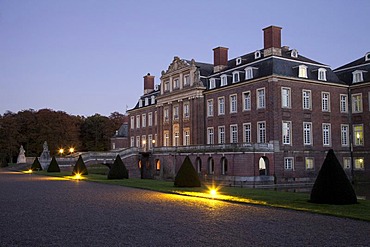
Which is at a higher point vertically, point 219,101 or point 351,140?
point 219,101

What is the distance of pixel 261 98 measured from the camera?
34.2m

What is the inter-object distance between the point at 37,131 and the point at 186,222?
202 ft

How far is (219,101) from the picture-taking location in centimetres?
3925

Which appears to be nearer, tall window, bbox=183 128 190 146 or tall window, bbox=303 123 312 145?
tall window, bbox=303 123 312 145

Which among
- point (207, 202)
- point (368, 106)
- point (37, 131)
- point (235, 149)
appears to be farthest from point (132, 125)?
point (207, 202)

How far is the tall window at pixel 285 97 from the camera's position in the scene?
3338 cm

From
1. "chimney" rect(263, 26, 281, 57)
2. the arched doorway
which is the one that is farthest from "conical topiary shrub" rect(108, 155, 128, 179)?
"chimney" rect(263, 26, 281, 57)

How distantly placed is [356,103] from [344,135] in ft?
9.74

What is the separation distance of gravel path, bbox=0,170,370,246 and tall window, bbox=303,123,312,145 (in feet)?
70.7

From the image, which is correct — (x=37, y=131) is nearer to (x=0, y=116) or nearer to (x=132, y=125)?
(x=0, y=116)

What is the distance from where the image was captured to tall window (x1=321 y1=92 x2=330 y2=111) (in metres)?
35.5

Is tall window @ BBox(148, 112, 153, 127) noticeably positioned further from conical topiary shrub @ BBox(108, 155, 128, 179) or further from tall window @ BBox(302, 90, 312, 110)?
tall window @ BBox(302, 90, 312, 110)

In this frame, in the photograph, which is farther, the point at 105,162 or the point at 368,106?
the point at 105,162

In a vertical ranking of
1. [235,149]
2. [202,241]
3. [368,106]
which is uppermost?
[368,106]
